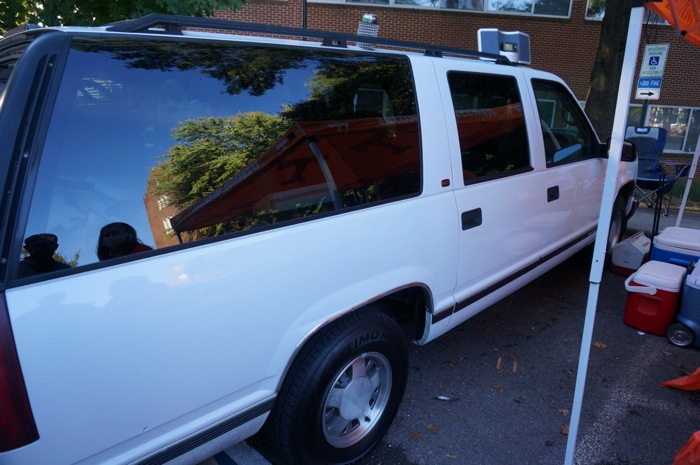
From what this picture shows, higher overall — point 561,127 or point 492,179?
point 561,127

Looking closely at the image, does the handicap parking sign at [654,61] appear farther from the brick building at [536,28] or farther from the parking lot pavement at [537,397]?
Answer: the brick building at [536,28]

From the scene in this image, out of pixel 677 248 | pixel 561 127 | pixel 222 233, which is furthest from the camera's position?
pixel 677 248

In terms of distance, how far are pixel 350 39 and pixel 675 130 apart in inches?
643

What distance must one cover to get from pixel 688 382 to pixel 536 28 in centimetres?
1346

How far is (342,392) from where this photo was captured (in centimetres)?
225

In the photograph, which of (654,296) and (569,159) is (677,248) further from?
(569,159)

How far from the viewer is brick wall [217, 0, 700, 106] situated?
527 inches

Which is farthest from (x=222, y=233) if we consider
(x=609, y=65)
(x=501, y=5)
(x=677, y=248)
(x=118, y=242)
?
(x=501, y=5)

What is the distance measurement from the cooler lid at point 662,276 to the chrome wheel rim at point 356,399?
8.32 ft

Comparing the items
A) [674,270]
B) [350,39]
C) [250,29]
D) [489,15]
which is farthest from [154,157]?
[489,15]

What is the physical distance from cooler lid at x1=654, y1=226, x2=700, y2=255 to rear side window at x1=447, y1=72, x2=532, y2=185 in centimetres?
195

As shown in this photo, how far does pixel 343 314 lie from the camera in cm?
208

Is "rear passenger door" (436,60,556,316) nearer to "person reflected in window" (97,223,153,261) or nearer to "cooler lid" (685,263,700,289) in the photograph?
"cooler lid" (685,263,700,289)

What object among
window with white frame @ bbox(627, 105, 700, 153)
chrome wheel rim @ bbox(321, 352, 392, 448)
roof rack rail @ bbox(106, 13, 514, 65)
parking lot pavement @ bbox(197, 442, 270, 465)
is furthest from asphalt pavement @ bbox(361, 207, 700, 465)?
window with white frame @ bbox(627, 105, 700, 153)
